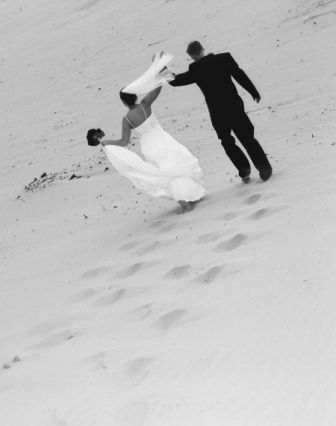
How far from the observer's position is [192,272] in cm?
550

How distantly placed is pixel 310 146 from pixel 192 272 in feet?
10.0

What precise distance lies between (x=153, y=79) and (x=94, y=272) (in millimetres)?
1911

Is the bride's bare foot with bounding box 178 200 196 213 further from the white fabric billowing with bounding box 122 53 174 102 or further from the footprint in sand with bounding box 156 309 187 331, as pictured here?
the footprint in sand with bounding box 156 309 187 331

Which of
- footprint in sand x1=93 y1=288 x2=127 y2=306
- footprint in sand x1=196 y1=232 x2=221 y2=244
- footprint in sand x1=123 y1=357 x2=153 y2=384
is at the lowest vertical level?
footprint in sand x1=196 y1=232 x2=221 y2=244

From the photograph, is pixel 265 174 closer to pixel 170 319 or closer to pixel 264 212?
pixel 264 212

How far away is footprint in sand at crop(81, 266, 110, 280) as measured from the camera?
254 inches

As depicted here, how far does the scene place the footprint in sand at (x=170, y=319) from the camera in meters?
4.68

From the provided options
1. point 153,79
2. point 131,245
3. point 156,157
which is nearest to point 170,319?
point 131,245

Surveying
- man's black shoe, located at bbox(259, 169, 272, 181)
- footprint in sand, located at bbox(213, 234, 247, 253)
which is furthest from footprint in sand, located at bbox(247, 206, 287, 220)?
man's black shoe, located at bbox(259, 169, 272, 181)

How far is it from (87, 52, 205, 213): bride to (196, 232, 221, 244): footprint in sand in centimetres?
113

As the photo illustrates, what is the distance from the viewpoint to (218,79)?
7.21 metres

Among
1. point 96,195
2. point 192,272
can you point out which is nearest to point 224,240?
point 192,272

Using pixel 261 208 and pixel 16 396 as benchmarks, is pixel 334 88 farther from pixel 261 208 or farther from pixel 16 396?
pixel 16 396

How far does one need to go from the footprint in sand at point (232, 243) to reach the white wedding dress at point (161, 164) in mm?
1602
